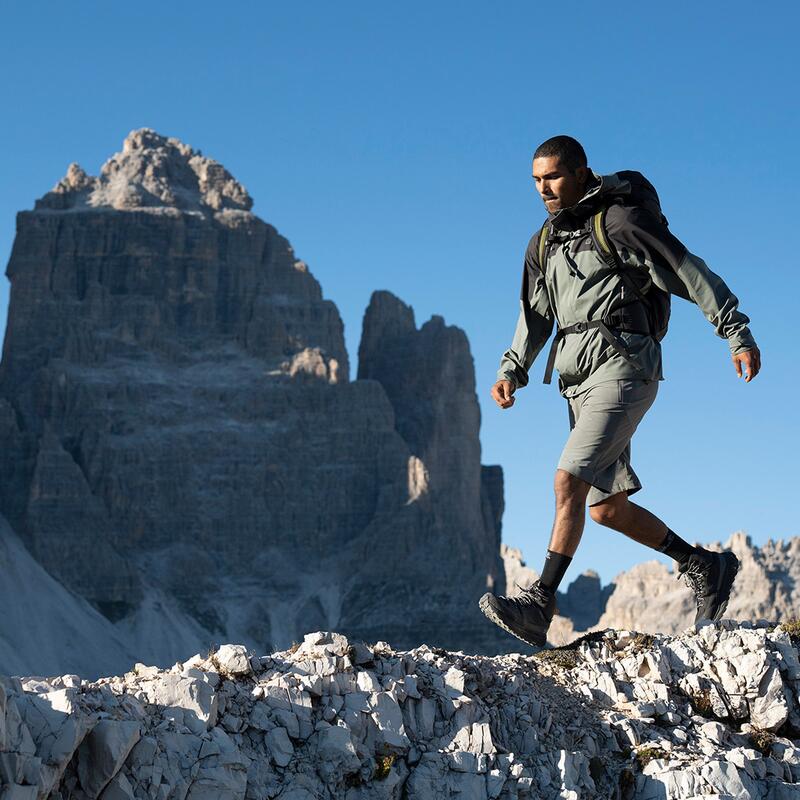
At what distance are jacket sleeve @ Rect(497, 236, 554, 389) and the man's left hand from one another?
4.99ft

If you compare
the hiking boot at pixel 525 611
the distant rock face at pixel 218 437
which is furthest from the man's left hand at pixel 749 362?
the distant rock face at pixel 218 437

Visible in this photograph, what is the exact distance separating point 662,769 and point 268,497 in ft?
525

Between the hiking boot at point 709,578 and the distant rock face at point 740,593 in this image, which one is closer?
the hiking boot at point 709,578

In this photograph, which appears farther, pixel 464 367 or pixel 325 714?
pixel 464 367

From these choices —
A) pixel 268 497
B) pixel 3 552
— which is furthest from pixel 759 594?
pixel 3 552

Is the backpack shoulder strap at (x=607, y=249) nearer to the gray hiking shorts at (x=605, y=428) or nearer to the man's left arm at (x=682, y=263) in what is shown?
the man's left arm at (x=682, y=263)

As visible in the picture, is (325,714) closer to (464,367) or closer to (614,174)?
(614,174)

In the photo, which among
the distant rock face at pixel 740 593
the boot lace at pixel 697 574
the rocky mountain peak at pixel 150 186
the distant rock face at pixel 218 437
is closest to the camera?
the boot lace at pixel 697 574

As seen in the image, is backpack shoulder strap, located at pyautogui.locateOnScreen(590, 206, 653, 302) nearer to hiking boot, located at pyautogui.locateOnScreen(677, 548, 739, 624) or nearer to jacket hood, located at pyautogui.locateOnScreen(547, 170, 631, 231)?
jacket hood, located at pyautogui.locateOnScreen(547, 170, 631, 231)

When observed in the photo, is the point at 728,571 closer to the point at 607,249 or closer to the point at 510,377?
the point at 510,377

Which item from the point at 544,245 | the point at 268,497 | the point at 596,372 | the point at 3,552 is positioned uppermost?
the point at 268,497

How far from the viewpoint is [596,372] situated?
36.4 feet

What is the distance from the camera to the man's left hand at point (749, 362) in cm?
1052

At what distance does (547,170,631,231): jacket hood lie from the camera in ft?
36.4
